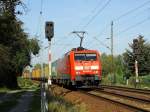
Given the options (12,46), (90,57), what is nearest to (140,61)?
(12,46)

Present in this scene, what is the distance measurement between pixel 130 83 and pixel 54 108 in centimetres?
5119

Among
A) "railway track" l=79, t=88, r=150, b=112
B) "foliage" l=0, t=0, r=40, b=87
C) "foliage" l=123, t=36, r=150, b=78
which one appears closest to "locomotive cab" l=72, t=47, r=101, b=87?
"foliage" l=0, t=0, r=40, b=87

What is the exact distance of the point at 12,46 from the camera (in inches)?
1989

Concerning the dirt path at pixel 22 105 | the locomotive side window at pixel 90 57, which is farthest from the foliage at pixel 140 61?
the dirt path at pixel 22 105

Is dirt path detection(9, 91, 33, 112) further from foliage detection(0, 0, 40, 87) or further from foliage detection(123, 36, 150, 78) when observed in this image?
foliage detection(123, 36, 150, 78)

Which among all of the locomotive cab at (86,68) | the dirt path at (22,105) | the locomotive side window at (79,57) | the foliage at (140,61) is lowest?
the dirt path at (22,105)

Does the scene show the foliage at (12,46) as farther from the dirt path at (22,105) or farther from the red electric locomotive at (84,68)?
the red electric locomotive at (84,68)

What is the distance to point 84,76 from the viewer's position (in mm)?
41844

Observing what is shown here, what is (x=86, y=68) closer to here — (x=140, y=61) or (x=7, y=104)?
(x=7, y=104)

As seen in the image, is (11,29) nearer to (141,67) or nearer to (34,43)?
(34,43)

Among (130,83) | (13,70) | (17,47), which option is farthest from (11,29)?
(130,83)

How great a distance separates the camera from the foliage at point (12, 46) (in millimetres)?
17391

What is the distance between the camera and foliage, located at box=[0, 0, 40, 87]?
17391mm

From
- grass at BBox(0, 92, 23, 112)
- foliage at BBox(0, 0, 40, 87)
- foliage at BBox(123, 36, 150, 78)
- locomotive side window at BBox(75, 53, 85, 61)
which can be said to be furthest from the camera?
foliage at BBox(123, 36, 150, 78)
